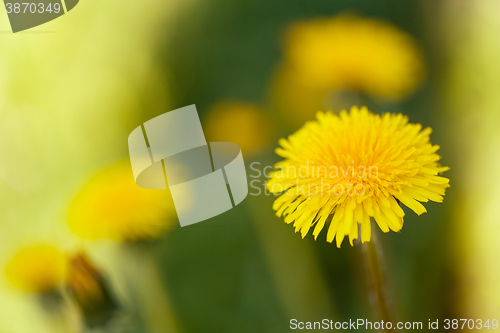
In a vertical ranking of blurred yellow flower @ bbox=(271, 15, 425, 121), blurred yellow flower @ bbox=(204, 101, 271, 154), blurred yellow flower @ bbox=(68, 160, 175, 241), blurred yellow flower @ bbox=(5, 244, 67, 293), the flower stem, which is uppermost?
blurred yellow flower @ bbox=(271, 15, 425, 121)

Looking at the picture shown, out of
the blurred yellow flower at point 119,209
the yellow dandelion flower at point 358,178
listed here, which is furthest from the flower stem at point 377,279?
the blurred yellow flower at point 119,209

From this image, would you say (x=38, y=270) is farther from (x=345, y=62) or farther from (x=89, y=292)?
(x=345, y=62)

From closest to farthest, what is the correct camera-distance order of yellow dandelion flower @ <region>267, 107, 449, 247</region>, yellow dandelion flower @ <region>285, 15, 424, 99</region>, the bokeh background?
1. yellow dandelion flower @ <region>267, 107, 449, 247</region>
2. the bokeh background
3. yellow dandelion flower @ <region>285, 15, 424, 99</region>

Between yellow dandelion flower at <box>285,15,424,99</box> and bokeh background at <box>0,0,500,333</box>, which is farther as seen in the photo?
yellow dandelion flower at <box>285,15,424,99</box>

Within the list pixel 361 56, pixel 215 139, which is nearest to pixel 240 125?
pixel 215 139

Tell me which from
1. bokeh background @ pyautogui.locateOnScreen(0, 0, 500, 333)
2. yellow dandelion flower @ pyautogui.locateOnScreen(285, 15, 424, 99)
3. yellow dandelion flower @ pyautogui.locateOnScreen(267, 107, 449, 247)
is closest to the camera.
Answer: yellow dandelion flower @ pyautogui.locateOnScreen(267, 107, 449, 247)

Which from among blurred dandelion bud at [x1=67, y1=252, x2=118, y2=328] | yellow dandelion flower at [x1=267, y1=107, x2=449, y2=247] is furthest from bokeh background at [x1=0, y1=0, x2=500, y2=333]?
yellow dandelion flower at [x1=267, y1=107, x2=449, y2=247]

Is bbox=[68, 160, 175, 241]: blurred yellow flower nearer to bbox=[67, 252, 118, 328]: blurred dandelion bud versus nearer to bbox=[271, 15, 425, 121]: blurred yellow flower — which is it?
bbox=[67, 252, 118, 328]: blurred dandelion bud
